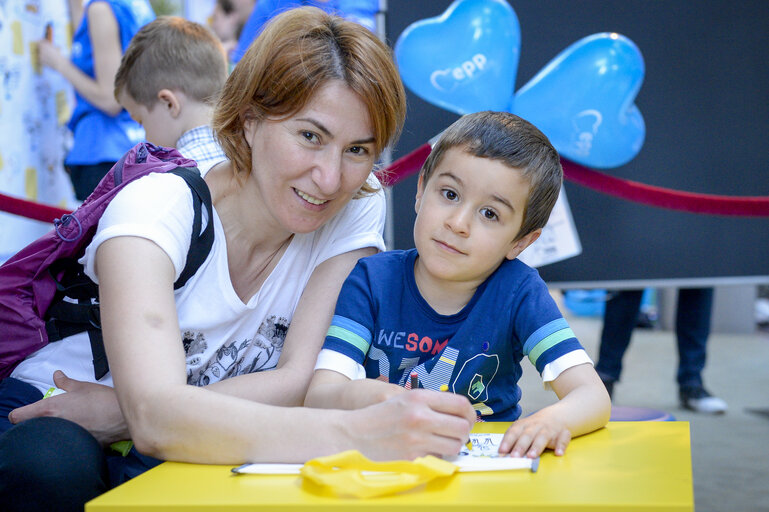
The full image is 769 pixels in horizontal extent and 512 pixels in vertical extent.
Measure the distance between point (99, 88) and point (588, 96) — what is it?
1.92m

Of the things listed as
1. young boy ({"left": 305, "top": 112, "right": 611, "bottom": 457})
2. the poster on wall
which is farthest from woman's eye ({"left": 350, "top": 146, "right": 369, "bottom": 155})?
the poster on wall

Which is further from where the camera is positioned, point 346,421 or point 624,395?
point 624,395

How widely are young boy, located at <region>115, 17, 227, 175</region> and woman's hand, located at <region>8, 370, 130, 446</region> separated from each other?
111 cm

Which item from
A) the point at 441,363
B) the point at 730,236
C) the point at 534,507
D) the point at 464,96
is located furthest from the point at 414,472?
the point at 730,236

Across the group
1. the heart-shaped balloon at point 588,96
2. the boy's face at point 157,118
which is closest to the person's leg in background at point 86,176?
the boy's face at point 157,118

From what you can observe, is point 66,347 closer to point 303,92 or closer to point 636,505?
point 303,92

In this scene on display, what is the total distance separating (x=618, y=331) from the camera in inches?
142

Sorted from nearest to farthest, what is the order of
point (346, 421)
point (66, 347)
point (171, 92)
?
point (346, 421) < point (66, 347) < point (171, 92)

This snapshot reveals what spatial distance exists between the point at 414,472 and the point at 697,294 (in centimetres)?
314

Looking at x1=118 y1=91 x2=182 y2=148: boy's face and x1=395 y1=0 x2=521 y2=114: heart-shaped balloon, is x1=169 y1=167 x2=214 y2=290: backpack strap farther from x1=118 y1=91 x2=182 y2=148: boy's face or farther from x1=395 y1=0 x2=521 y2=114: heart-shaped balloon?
x1=395 y1=0 x2=521 y2=114: heart-shaped balloon

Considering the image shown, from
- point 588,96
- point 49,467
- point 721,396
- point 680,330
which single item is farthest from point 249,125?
point 721,396

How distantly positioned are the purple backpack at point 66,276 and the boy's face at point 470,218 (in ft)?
1.37

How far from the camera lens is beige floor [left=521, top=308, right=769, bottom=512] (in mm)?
2621

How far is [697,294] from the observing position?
3.69 meters
